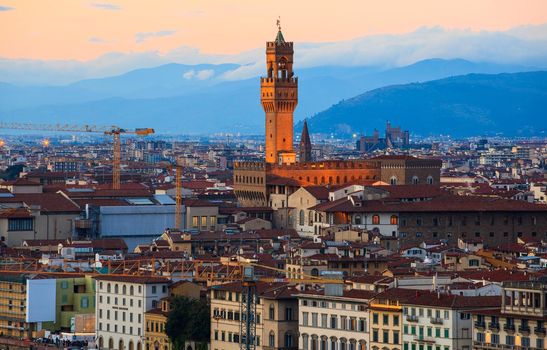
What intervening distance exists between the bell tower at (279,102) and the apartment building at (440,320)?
52.4 metres

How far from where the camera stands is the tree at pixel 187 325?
58.9m

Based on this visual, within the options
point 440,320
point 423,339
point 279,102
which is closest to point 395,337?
point 423,339

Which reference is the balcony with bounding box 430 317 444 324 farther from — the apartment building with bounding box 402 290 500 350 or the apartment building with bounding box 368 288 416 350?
the apartment building with bounding box 368 288 416 350

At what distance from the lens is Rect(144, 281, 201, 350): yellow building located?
197 ft

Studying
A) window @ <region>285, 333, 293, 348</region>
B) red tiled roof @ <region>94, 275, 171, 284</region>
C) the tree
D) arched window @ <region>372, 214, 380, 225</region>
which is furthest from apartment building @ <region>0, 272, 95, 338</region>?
arched window @ <region>372, 214, 380, 225</region>

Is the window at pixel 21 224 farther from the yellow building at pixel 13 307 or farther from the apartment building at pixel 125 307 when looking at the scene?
the apartment building at pixel 125 307

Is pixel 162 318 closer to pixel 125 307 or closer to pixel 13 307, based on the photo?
pixel 125 307

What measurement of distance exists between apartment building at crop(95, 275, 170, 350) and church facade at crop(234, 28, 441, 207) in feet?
108

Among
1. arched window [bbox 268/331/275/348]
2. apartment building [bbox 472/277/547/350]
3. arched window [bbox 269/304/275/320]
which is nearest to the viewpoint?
apartment building [bbox 472/277/547/350]

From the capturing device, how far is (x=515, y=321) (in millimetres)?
48188

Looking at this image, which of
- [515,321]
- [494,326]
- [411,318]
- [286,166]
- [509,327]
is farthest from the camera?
[286,166]

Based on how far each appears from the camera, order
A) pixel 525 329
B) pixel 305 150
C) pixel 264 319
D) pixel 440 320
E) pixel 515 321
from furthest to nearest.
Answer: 1. pixel 305 150
2. pixel 264 319
3. pixel 440 320
4. pixel 515 321
5. pixel 525 329

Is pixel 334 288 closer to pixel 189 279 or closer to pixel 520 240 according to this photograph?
pixel 189 279

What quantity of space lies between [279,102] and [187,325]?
47.4m
